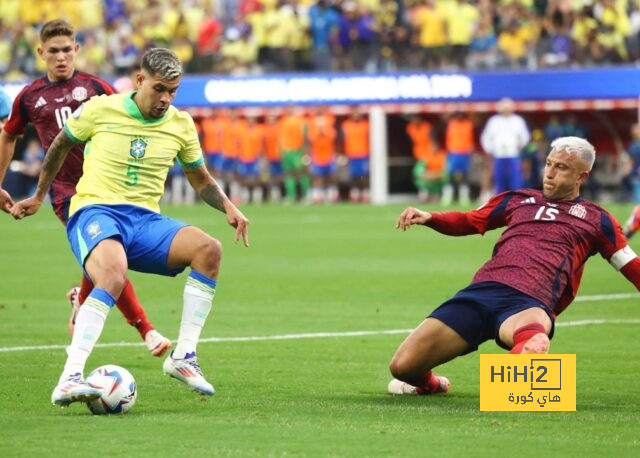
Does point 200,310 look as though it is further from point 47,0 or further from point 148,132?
point 47,0

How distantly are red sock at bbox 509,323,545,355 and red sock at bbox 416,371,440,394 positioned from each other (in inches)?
35.1

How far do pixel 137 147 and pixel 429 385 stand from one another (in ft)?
7.37

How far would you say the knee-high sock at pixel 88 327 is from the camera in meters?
7.83

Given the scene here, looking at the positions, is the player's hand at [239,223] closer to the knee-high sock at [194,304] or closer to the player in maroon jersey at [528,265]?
the knee-high sock at [194,304]

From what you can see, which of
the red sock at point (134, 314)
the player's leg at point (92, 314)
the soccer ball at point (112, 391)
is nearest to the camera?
the player's leg at point (92, 314)

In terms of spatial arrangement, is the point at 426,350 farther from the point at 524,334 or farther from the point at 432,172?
the point at 432,172

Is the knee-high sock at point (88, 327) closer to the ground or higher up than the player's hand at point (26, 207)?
closer to the ground

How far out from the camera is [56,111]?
10.4 meters

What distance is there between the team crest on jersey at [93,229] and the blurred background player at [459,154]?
2506 centimetres

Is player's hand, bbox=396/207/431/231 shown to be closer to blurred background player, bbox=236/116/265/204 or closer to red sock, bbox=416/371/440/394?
red sock, bbox=416/371/440/394

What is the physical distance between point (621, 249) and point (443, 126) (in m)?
27.1

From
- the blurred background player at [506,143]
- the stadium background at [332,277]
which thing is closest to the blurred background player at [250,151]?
the stadium background at [332,277]

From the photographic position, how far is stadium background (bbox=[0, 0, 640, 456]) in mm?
7363

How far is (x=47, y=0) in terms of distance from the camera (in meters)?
39.2
